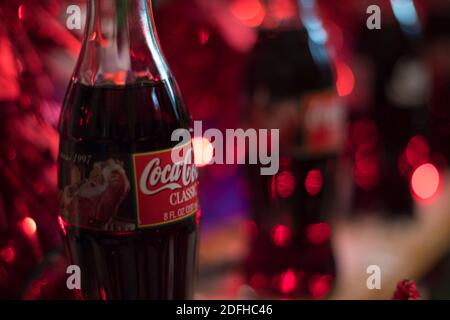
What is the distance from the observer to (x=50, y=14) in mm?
707

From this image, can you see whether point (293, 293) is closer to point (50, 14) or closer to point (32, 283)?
point (32, 283)

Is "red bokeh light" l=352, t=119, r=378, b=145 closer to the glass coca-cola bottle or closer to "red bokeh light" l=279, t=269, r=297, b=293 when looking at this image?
"red bokeh light" l=279, t=269, r=297, b=293

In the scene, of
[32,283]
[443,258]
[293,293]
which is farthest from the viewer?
[443,258]

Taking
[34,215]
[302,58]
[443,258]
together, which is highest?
[302,58]

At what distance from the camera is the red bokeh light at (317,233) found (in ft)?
3.19

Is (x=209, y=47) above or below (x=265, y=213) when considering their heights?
above

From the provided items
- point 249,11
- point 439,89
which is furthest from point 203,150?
point 439,89

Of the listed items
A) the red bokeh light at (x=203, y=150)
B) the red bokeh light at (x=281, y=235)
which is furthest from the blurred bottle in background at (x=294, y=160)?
the red bokeh light at (x=203, y=150)

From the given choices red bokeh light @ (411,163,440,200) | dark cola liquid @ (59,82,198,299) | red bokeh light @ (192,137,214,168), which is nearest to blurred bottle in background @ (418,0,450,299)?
red bokeh light @ (411,163,440,200)

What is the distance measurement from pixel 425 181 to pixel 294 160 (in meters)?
0.43

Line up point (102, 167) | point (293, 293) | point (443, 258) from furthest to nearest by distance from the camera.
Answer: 1. point (443, 258)
2. point (293, 293)
3. point (102, 167)
